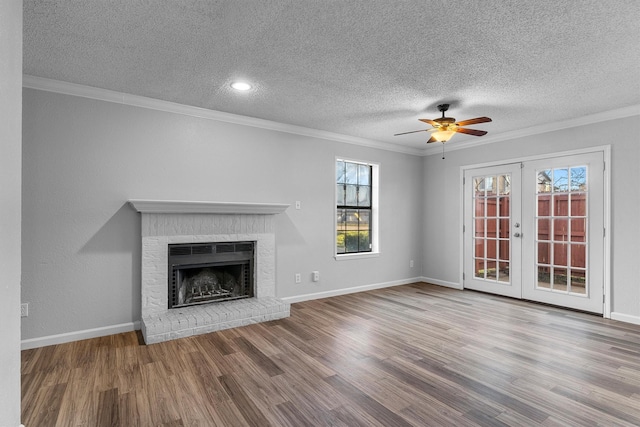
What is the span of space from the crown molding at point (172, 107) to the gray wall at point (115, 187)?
6cm

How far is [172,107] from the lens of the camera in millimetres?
3744

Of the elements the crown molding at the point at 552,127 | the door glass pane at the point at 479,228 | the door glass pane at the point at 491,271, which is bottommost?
the door glass pane at the point at 491,271

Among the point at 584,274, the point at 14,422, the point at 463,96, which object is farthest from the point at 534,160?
the point at 14,422

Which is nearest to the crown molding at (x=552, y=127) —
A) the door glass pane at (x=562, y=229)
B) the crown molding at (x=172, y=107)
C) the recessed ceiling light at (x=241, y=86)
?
the door glass pane at (x=562, y=229)

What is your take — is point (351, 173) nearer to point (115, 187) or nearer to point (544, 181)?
point (544, 181)

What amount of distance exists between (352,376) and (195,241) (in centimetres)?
230

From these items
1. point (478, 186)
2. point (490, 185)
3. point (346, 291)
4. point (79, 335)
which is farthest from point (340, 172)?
point (79, 335)

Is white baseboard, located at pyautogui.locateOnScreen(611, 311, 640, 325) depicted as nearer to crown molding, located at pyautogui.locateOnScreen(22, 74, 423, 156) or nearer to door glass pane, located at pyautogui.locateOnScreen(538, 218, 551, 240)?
door glass pane, located at pyautogui.locateOnScreen(538, 218, 551, 240)

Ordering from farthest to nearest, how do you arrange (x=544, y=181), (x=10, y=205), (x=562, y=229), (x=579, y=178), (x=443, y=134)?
(x=544, y=181) → (x=562, y=229) → (x=579, y=178) → (x=443, y=134) → (x=10, y=205)

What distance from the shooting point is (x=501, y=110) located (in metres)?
3.93

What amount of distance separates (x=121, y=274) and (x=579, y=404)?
3.99 meters

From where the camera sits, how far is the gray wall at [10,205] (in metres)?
1.30

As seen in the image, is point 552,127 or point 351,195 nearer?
point 552,127

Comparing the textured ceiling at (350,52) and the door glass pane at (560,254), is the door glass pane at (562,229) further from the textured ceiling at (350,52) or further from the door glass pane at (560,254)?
the textured ceiling at (350,52)
